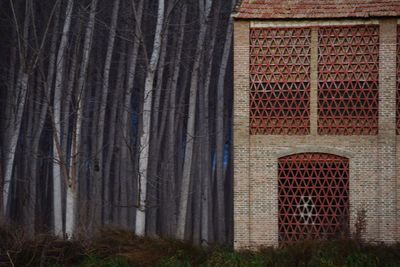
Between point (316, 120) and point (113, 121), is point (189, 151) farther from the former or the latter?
point (316, 120)

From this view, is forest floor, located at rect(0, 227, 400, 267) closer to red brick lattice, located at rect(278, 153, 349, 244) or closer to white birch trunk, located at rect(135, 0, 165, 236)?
white birch trunk, located at rect(135, 0, 165, 236)

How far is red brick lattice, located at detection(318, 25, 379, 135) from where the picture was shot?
23250 millimetres

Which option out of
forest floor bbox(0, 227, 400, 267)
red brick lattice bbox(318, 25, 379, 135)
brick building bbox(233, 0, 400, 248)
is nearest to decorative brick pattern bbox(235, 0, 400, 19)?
brick building bbox(233, 0, 400, 248)

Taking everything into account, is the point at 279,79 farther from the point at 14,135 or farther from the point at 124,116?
the point at 124,116

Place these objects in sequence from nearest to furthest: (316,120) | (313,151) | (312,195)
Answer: (312,195)
(313,151)
(316,120)

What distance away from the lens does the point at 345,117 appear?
23.2m

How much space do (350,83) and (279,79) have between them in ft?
6.70

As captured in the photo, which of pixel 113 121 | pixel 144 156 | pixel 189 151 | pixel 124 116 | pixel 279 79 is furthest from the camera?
pixel 113 121

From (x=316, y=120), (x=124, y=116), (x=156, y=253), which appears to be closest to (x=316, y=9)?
(x=316, y=120)

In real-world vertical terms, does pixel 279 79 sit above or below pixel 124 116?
above

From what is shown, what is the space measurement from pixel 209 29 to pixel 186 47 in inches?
51.5

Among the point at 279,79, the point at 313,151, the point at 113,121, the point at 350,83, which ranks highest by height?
the point at 279,79

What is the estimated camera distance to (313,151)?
23.2 metres

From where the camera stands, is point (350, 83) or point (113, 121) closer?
point (350, 83)
